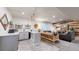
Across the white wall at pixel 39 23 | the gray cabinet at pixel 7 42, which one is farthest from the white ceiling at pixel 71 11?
the gray cabinet at pixel 7 42

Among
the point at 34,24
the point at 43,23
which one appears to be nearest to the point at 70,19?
the point at 43,23

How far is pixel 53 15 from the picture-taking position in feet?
8.17

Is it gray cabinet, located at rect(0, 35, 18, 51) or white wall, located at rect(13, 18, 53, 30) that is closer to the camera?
gray cabinet, located at rect(0, 35, 18, 51)

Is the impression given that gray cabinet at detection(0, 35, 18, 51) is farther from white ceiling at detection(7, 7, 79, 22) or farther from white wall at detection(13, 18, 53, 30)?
white ceiling at detection(7, 7, 79, 22)

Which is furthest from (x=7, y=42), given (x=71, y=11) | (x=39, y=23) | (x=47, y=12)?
(x=71, y=11)

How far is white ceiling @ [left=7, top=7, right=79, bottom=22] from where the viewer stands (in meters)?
2.34

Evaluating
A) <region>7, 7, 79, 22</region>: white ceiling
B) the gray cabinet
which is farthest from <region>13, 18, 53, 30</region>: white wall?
the gray cabinet

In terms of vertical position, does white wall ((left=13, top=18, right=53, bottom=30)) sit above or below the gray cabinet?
above

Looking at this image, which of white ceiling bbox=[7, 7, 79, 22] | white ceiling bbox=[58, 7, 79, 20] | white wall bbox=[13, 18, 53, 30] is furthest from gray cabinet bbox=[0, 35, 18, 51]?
white ceiling bbox=[58, 7, 79, 20]

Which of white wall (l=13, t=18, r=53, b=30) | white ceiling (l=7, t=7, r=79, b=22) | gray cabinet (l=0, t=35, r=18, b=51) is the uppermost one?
white ceiling (l=7, t=7, r=79, b=22)
